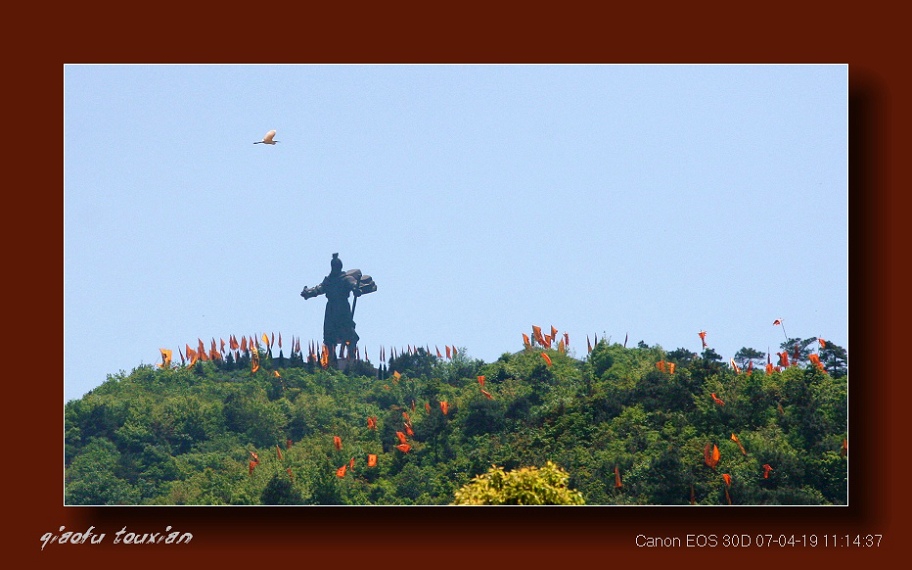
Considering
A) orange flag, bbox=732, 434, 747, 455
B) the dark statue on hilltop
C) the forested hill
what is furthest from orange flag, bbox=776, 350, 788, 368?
the dark statue on hilltop

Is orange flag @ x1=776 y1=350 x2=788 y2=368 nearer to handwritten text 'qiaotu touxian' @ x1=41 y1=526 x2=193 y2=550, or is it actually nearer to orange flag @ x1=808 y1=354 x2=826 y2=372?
orange flag @ x1=808 y1=354 x2=826 y2=372

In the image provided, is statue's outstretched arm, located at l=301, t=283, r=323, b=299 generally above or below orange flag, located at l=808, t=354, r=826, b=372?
above

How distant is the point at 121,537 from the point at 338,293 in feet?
67.4

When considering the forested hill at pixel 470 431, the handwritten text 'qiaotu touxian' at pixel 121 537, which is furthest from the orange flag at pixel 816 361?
the handwritten text 'qiaotu touxian' at pixel 121 537

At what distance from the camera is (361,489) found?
2419 centimetres

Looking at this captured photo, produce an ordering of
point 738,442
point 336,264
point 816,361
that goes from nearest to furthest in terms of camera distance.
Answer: point 738,442 → point 816,361 → point 336,264

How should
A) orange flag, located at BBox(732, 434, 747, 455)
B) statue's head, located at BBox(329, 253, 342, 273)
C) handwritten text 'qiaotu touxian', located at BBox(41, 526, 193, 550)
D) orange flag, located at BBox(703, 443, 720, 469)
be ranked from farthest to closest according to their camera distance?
1. statue's head, located at BBox(329, 253, 342, 273)
2. orange flag, located at BBox(732, 434, 747, 455)
3. orange flag, located at BBox(703, 443, 720, 469)
4. handwritten text 'qiaotu touxian', located at BBox(41, 526, 193, 550)

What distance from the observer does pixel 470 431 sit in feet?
85.5

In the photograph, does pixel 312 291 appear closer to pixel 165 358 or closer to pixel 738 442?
pixel 165 358

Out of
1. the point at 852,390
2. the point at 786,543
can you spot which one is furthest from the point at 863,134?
the point at 786,543

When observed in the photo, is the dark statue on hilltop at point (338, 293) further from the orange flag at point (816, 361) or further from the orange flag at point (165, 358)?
the orange flag at point (816, 361)

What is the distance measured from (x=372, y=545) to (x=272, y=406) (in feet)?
59.7

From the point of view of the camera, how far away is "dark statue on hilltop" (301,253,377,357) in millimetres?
33781

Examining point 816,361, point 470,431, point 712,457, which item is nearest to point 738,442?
point 712,457
